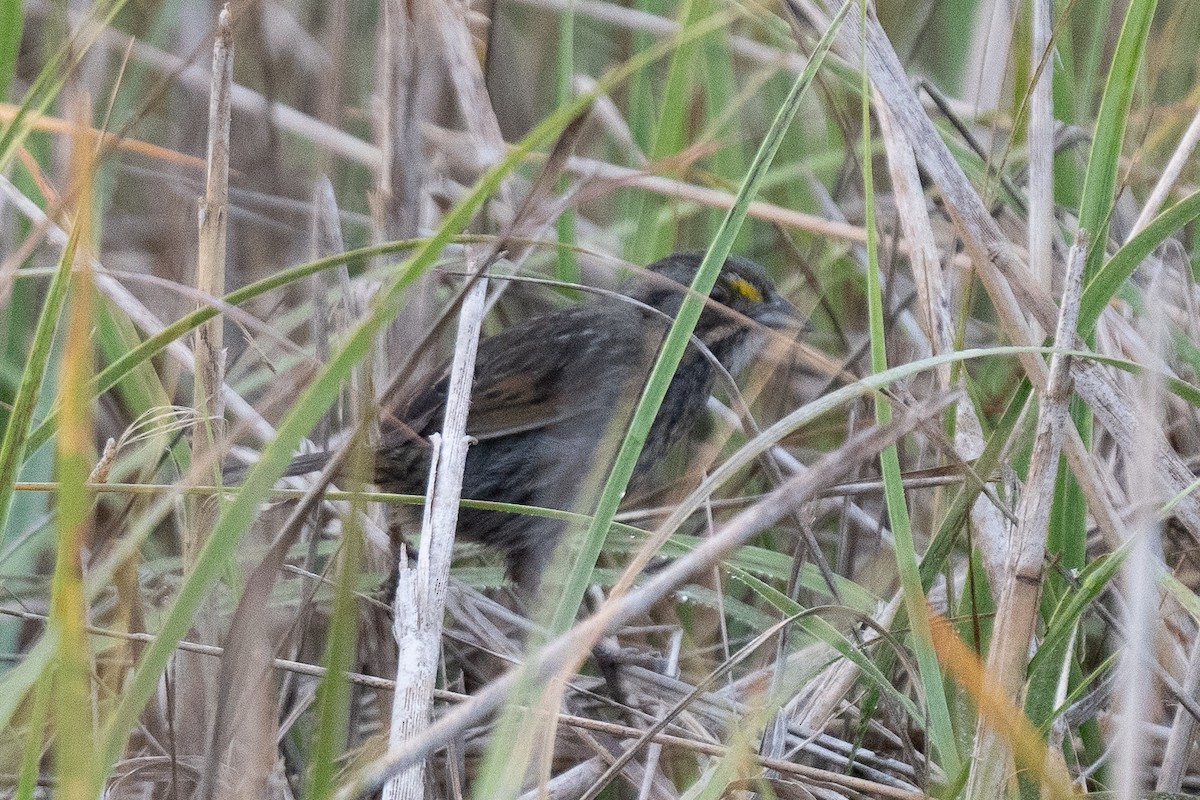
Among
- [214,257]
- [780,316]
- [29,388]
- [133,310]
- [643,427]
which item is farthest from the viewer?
[780,316]

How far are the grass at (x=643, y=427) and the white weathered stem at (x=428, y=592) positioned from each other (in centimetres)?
2

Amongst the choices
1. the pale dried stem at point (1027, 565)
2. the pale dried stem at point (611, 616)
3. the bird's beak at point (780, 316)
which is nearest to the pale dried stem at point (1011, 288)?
the pale dried stem at point (1027, 565)

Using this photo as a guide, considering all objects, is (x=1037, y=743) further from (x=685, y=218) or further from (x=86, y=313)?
(x=685, y=218)

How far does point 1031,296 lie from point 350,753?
1.27 metres

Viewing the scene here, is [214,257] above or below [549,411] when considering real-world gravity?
above

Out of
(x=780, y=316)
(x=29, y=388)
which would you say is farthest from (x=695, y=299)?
(x=780, y=316)

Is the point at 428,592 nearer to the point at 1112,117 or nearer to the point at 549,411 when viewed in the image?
the point at 1112,117

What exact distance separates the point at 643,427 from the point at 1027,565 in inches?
19.8

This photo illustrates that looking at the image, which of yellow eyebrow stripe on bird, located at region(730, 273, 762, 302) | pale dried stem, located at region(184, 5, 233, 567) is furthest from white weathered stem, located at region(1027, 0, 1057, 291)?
pale dried stem, located at region(184, 5, 233, 567)

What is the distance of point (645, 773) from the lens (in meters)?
1.91

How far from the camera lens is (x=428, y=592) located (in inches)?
62.0

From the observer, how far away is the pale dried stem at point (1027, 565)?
1.52m

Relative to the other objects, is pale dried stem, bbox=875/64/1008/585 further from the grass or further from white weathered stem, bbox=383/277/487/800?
white weathered stem, bbox=383/277/487/800

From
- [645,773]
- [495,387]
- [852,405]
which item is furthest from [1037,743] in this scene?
[495,387]
